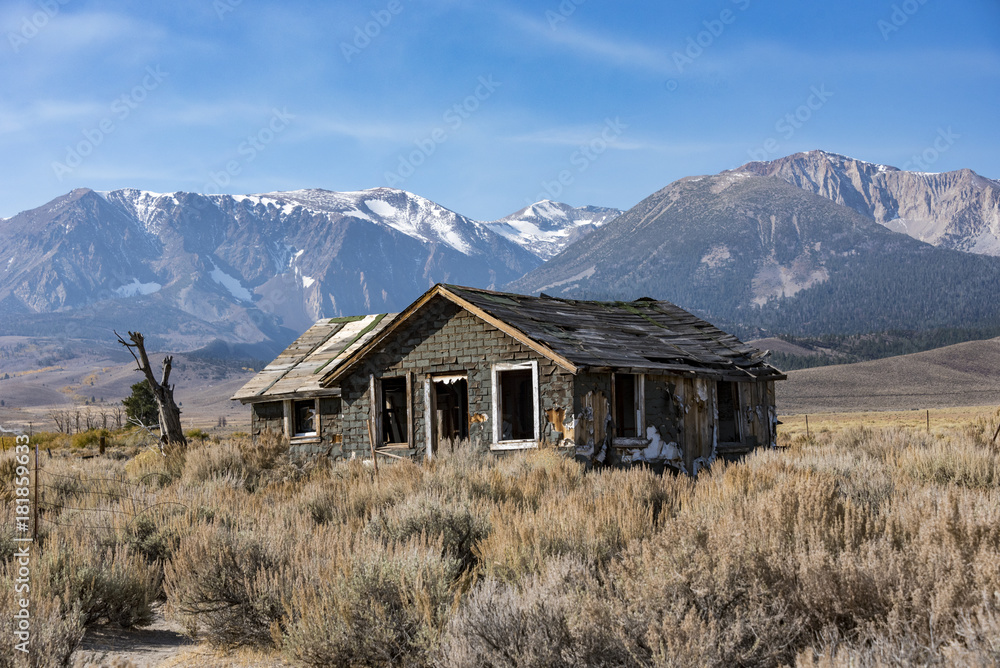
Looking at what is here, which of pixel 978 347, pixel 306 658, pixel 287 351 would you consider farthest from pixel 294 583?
pixel 978 347

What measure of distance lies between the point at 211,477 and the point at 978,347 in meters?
122

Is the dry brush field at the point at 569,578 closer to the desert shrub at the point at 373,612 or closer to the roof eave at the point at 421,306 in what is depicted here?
the desert shrub at the point at 373,612

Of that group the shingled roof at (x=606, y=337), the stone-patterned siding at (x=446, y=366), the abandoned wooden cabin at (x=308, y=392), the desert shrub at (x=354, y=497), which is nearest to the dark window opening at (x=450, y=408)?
the stone-patterned siding at (x=446, y=366)

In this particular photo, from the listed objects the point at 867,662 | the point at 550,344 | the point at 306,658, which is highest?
the point at 550,344

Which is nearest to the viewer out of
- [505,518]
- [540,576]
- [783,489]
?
[540,576]

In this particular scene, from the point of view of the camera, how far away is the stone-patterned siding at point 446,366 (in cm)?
1556

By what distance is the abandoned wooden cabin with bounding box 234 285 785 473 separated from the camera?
1551 cm

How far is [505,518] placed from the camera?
25.1 ft

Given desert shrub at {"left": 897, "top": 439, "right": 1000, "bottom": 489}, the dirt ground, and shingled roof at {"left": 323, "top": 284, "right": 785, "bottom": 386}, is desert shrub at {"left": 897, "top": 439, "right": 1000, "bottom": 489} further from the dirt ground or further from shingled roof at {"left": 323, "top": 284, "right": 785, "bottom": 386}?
the dirt ground

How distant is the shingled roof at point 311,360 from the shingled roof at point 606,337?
3690 mm

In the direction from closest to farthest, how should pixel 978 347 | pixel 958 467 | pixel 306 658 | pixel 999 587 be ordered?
pixel 999 587, pixel 306 658, pixel 958 467, pixel 978 347

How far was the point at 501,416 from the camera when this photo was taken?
16.2 m

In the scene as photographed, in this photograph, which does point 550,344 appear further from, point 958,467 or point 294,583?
point 294,583

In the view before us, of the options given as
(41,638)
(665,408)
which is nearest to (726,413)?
(665,408)
